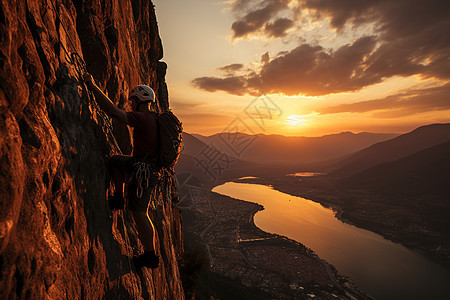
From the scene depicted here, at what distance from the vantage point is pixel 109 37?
531cm

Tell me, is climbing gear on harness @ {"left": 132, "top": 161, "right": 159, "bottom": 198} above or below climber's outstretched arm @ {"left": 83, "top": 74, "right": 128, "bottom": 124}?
below

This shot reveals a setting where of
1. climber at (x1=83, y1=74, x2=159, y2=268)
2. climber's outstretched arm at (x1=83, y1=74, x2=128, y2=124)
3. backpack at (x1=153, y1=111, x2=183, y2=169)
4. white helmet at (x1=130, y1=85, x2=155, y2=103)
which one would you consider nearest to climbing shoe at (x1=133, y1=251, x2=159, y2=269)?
climber at (x1=83, y1=74, x2=159, y2=268)

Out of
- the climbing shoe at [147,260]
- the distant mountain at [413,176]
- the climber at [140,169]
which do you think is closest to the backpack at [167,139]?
the climber at [140,169]

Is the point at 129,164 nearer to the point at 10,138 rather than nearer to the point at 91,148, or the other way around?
the point at 91,148

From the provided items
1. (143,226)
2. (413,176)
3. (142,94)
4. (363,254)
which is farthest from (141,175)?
(413,176)

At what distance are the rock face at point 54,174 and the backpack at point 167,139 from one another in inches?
37.4

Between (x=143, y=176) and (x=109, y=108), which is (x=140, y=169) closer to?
(x=143, y=176)

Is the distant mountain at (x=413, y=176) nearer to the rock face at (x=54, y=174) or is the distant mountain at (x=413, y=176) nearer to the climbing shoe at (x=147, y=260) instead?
the climbing shoe at (x=147, y=260)

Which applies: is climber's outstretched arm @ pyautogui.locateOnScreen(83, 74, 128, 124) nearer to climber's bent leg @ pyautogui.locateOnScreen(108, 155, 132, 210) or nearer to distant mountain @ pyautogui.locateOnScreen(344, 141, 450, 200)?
climber's bent leg @ pyautogui.locateOnScreen(108, 155, 132, 210)

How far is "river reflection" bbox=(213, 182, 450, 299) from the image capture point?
47.1 meters

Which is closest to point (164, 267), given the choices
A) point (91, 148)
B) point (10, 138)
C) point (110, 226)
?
point (110, 226)

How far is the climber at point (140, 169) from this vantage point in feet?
11.1

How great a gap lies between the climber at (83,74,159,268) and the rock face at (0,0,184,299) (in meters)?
0.21

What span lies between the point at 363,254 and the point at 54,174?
76.3m
